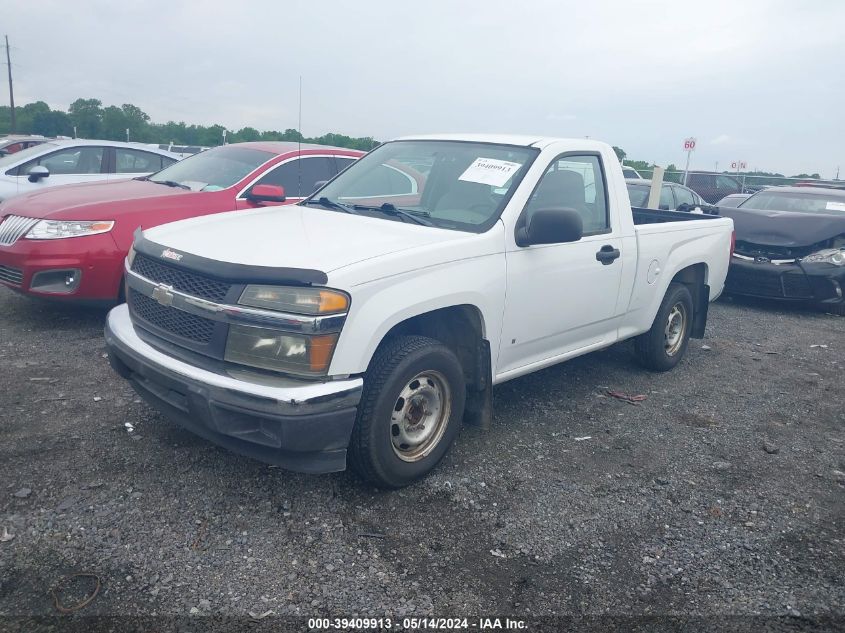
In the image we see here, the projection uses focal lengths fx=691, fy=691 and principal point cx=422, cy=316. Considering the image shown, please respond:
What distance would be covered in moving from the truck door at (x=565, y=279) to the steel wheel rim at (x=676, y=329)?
112cm

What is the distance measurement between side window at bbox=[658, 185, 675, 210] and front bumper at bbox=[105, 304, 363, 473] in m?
10.8

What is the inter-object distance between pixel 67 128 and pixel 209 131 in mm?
19710

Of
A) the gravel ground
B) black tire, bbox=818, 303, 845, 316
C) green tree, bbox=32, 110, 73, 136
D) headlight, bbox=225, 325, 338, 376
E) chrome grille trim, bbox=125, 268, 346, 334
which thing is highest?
green tree, bbox=32, 110, 73, 136

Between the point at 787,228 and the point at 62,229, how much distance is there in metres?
8.27

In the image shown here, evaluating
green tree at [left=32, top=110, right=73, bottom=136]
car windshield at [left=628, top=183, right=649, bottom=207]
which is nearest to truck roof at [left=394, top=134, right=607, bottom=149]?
car windshield at [left=628, top=183, right=649, bottom=207]

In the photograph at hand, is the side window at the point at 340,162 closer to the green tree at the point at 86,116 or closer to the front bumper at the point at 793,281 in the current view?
the front bumper at the point at 793,281

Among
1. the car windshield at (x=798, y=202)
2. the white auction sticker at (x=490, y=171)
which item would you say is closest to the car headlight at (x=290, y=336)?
the white auction sticker at (x=490, y=171)

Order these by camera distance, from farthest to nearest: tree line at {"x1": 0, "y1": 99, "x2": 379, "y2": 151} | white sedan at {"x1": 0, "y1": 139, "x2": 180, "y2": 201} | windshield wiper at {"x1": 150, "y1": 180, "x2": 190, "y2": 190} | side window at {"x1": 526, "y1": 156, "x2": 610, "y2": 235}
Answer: tree line at {"x1": 0, "y1": 99, "x2": 379, "y2": 151}, white sedan at {"x1": 0, "y1": 139, "x2": 180, "y2": 201}, windshield wiper at {"x1": 150, "y1": 180, "x2": 190, "y2": 190}, side window at {"x1": 526, "y1": 156, "x2": 610, "y2": 235}

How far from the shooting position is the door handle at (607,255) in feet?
14.8

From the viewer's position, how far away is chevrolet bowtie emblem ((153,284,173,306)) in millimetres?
3328

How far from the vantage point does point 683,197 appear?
13844 millimetres

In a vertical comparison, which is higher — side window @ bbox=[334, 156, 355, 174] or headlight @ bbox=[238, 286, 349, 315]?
side window @ bbox=[334, 156, 355, 174]

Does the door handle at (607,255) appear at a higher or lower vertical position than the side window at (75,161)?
lower

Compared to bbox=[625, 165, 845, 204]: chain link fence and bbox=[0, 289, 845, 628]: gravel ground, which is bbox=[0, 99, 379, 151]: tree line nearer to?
bbox=[625, 165, 845, 204]: chain link fence
